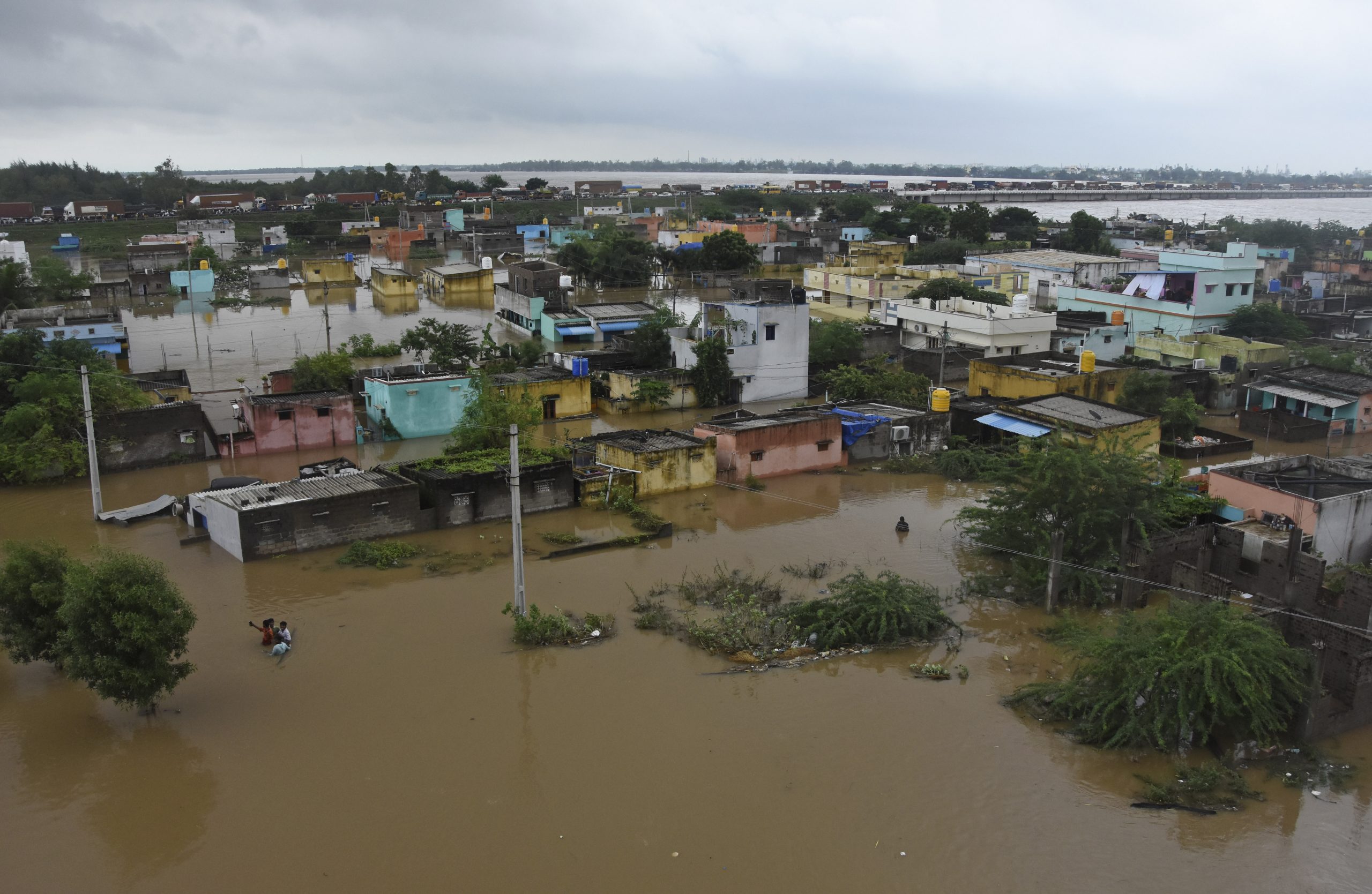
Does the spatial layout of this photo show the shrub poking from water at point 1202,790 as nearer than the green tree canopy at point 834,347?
Yes

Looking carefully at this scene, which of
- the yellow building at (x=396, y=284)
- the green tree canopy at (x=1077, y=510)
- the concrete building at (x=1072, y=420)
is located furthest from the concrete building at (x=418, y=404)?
the yellow building at (x=396, y=284)

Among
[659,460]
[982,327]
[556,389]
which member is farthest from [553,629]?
[982,327]

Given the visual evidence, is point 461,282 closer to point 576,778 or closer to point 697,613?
point 697,613

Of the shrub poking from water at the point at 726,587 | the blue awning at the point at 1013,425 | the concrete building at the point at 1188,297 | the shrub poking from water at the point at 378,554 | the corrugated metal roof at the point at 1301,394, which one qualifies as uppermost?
the concrete building at the point at 1188,297

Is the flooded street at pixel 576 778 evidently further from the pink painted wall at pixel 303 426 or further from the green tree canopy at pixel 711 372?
the green tree canopy at pixel 711 372

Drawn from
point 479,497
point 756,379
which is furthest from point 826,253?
point 479,497

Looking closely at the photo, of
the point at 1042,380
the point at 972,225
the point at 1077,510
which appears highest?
the point at 972,225
